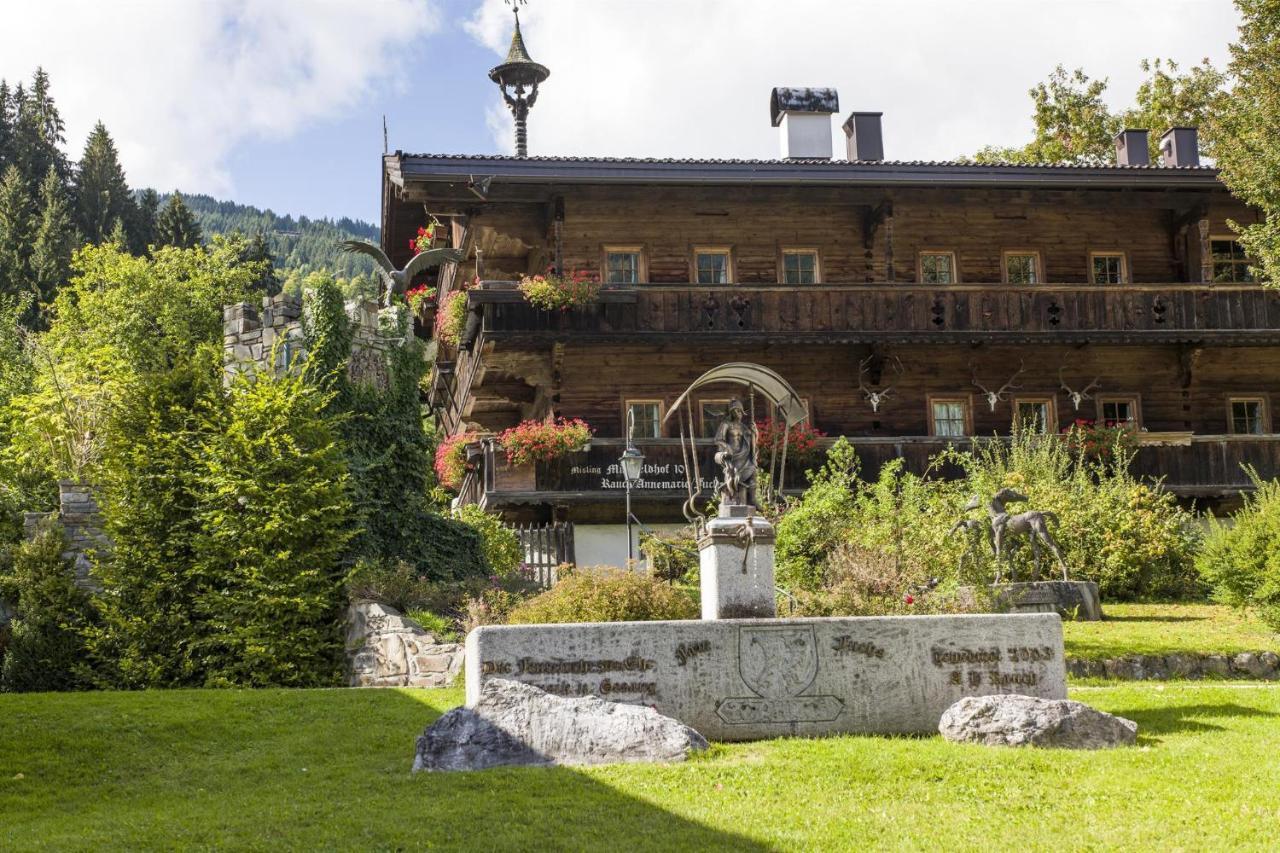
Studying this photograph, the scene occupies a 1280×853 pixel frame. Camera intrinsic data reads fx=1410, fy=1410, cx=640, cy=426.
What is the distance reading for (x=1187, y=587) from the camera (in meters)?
20.9

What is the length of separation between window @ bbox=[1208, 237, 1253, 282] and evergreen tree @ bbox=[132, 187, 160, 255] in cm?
4545

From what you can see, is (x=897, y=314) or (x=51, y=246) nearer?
(x=897, y=314)

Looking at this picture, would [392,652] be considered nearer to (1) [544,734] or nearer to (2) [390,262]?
(1) [544,734]

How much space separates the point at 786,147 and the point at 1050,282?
5954 mm

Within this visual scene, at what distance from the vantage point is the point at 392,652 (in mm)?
16000

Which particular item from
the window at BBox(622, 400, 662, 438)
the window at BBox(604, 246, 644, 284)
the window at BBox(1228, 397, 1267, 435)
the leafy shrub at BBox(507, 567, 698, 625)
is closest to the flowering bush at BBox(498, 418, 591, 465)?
the window at BBox(622, 400, 662, 438)

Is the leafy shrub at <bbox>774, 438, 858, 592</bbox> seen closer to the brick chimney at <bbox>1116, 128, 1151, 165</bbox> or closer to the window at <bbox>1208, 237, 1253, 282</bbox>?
the window at <bbox>1208, 237, 1253, 282</bbox>

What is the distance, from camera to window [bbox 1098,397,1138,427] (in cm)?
2741

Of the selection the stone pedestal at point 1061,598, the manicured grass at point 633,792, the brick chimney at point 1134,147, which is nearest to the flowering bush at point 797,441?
the stone pedestal at point 1061,598

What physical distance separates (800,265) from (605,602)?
13786mm

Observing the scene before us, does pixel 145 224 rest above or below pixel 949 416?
above

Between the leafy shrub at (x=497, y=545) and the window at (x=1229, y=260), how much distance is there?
605 inches

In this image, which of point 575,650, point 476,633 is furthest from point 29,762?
point 575,650

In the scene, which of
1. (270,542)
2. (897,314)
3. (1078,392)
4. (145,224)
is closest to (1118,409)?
(1078,392)
